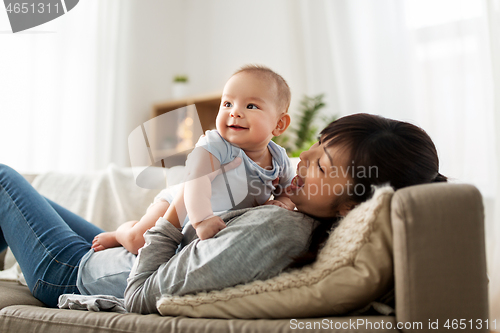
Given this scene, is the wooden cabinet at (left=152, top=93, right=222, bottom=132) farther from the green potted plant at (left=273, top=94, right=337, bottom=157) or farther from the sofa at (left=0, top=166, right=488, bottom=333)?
the sofa at (left=0, top=166, right=488, bottom=333)

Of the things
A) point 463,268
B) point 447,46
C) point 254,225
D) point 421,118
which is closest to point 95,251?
point 254,225

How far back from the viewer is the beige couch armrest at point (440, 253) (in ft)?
2.04

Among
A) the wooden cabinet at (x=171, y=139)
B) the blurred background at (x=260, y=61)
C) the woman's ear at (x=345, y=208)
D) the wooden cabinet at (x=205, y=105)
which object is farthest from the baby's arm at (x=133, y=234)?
the wooden cabinet at (x=205, y=105)

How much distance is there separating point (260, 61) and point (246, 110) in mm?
2595

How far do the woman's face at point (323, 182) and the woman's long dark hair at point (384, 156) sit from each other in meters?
0.02

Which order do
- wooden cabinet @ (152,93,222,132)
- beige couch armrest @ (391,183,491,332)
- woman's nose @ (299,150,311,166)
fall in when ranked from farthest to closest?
wooden cabinet @ (152,93,222,132), woman's nose @ (299,150,311,166), beige couch armrest @ (391,183,491,332)

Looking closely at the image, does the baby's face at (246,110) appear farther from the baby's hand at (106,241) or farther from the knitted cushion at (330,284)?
the baby's hand at (106,241)

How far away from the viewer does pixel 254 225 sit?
29.9 inches

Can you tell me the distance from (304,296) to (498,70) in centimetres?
190

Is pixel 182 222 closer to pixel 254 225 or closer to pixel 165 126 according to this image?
pixel 254 225

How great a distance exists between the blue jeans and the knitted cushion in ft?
1.55

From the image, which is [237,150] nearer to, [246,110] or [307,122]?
[246,110]

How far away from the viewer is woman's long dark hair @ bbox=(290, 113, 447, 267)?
2.45 ft

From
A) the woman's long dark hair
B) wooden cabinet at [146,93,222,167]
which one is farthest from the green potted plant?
the woman's long dark hair
